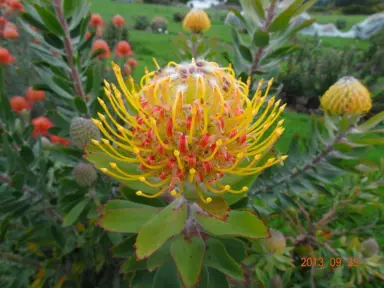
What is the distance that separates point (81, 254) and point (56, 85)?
855mm

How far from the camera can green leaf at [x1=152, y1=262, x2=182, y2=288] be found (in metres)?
1.02

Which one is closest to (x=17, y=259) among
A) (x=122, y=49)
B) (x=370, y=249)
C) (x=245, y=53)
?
(x=245, y=53)

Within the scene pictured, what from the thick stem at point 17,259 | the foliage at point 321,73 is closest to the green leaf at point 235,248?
the thick stem at point 17,259

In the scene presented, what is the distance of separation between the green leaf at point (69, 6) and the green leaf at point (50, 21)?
7 cm

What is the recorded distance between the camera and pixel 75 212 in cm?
129

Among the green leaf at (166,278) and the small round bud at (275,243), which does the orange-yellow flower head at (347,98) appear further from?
the green leaf at (166,278)

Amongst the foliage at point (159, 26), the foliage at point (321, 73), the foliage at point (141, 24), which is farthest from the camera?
the foliage at point (141, 24)

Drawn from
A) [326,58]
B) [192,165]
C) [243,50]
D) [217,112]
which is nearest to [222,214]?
[192,165]

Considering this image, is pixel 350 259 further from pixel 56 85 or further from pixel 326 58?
pixel 326 58

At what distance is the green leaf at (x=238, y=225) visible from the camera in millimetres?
917

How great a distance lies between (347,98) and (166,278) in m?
1.30

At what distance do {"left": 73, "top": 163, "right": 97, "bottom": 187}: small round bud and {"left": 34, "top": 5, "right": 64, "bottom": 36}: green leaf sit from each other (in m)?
0.57

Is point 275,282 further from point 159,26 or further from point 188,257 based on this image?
point 159,26
